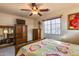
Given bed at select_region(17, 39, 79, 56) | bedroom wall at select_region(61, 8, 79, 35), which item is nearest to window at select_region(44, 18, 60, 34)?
bedroom wall at select_region(61, 8, 79, 35)

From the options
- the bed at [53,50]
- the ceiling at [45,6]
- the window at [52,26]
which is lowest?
the bed at [53,50]

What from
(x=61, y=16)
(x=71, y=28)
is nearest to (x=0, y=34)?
(x=61, y=16)

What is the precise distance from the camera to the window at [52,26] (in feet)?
4.10

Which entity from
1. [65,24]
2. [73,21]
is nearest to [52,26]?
[65,24]

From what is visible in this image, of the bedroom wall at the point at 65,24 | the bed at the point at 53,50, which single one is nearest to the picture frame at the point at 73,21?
the bedroom wall at the point at 65,24

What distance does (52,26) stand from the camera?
1.25 meters

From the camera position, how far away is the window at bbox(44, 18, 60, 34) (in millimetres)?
1249

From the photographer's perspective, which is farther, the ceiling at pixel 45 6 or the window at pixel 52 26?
the window at pixel 52 26

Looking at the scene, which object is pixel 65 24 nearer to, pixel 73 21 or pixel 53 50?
pixel 73 21

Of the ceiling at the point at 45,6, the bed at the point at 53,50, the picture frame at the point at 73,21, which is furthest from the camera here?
the picture frame at the point at 73,21

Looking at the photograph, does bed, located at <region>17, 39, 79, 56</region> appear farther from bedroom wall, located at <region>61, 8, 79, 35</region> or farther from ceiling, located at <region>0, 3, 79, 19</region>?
ceiling, located at <region>0, 3, 79, 19</region>

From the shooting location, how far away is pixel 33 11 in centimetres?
163

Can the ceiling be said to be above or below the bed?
above

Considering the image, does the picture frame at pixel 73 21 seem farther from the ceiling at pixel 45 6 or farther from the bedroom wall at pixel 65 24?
the ceiling at pixel 45 6
